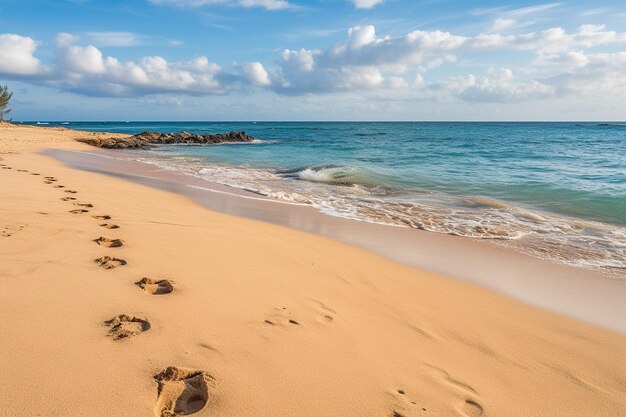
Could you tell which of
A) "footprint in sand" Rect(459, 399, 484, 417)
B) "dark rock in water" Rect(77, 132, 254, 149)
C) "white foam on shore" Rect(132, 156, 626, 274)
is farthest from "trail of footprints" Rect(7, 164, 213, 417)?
"dark rock in water" Rect(77, 132, 254, 149)

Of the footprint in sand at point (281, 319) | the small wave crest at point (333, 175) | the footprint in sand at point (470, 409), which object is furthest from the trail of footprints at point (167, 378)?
the small wave crest at point (333, 175)

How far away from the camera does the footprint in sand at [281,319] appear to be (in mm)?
3215

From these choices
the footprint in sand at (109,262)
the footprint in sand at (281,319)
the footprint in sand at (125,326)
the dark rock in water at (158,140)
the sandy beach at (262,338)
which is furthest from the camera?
the dark rock in water at (158,140)

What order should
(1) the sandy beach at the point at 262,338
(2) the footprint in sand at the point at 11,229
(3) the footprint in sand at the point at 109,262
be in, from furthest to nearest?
(2) the footprint in sand at the point at 11,229, (3) the footprint in sand at the point at 109,262, (1) the sandy beach at the point at 262,338

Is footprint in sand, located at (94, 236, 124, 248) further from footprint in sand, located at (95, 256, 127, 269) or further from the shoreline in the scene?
the shoreline

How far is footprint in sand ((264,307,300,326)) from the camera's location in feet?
10.5

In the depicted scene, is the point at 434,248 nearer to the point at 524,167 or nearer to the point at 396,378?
the point at 396,378

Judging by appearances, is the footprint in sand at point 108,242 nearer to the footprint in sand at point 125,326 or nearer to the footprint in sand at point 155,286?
the footprint in sand at point 155,286

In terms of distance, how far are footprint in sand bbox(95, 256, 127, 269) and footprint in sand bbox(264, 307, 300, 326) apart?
1.86 metres

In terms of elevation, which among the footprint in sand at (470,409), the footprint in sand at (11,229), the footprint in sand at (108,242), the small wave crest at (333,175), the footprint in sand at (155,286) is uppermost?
the footprint in sand at (11,229)

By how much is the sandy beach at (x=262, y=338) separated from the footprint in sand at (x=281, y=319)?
0.03 meters

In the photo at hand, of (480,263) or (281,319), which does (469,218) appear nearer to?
(480,263)

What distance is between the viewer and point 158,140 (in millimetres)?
37594

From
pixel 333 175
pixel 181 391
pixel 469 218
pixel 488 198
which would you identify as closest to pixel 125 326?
pixel 181 391
